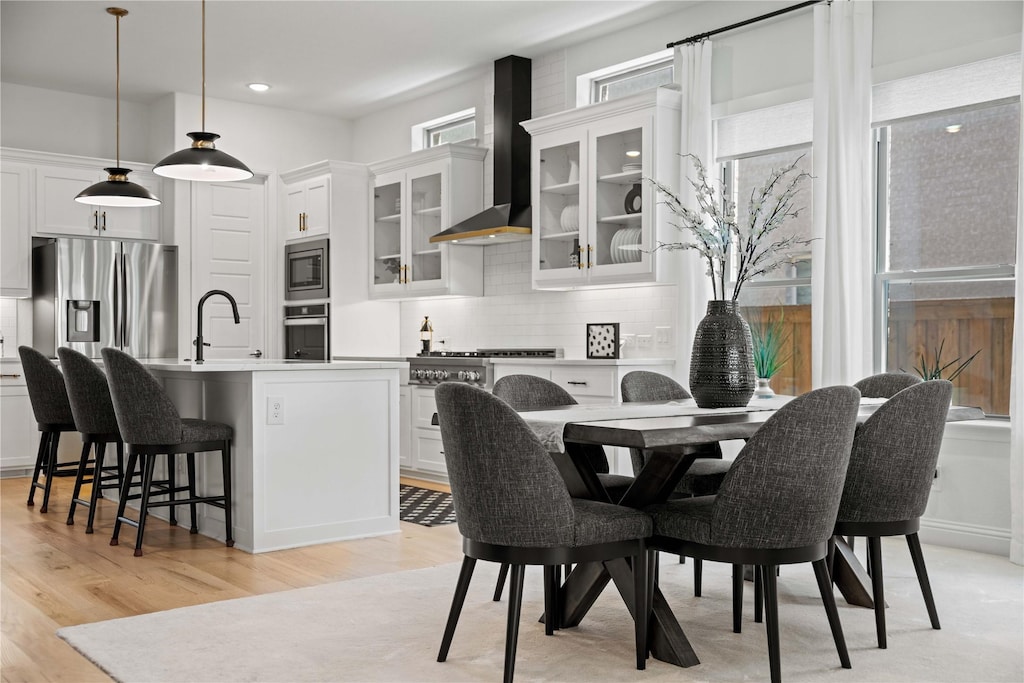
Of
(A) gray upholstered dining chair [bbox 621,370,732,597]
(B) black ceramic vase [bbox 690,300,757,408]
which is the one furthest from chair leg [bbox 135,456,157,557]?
(B) black ceramic vase [bbox 690,300,757,408]

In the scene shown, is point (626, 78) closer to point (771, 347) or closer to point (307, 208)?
point (771, 347)

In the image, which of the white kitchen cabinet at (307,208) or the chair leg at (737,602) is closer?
the chair leg at (737,602)

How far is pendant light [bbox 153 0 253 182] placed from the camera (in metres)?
4.63

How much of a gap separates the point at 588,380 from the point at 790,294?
48.4 inches

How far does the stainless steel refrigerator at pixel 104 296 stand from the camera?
275 inches

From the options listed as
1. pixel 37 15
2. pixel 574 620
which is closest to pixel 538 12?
pixel 37 15

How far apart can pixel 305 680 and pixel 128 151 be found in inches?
256

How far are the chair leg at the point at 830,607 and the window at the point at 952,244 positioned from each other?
2217 millimetres

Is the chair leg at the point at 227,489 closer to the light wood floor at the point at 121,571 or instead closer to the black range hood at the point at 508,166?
the light wood floor at the point at 121,571

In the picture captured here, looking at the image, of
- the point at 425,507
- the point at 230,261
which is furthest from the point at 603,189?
the point at 230,261

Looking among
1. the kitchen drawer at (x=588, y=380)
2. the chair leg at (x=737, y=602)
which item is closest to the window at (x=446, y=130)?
the kitchen drawer at (x=588, y=380)

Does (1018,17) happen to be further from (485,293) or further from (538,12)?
(485,293)

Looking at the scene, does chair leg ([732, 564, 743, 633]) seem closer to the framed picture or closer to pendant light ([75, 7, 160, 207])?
the framed picture

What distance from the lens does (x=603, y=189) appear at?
5707 mm
